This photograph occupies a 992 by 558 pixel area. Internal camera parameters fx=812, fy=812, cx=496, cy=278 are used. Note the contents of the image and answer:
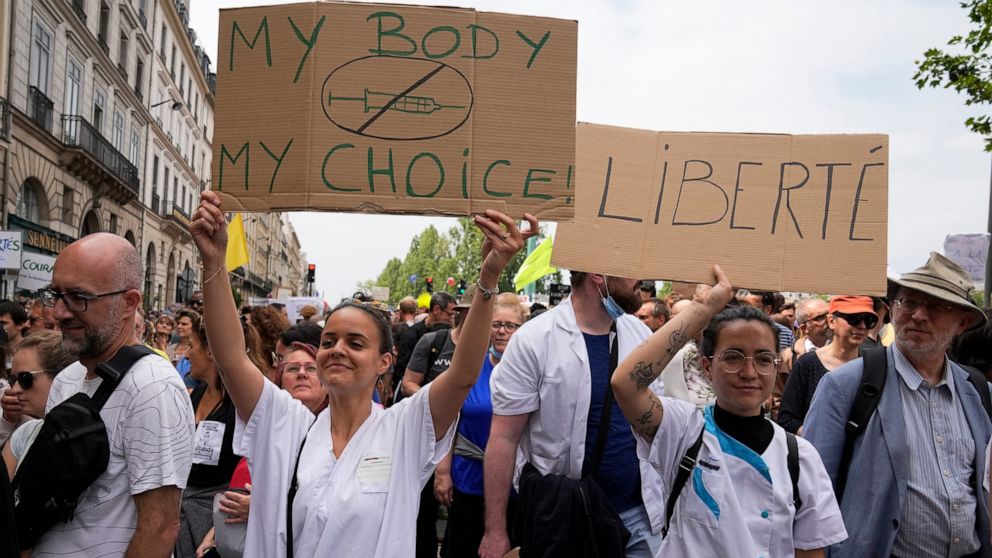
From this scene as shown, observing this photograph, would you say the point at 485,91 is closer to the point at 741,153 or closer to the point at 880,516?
the point at 741,153

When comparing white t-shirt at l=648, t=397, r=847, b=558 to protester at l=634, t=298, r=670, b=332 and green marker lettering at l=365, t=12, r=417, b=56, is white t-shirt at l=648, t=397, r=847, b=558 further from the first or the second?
protester at l=634, t=298, r=670, b=332

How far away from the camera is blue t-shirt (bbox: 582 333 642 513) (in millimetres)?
3568

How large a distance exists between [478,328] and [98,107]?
103 ft

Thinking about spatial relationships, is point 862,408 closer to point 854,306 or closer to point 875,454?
point 875,454

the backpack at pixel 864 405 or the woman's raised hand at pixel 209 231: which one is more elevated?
the woman's raised hand at pixel 209 231

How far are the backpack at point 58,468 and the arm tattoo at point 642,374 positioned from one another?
5.72 ft

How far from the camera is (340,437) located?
2.88 metres

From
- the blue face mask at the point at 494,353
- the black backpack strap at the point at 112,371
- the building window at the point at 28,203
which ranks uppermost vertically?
the building window at the point at 28,203

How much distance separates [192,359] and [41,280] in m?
10.6

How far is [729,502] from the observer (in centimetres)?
281

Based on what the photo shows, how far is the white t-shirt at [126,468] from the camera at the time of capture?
8.34 ft

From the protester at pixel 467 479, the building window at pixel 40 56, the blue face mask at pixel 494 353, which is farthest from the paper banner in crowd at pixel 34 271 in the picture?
the building window at pixel 40 56

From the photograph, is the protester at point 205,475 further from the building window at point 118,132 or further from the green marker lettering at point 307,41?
the building window at point 118,132

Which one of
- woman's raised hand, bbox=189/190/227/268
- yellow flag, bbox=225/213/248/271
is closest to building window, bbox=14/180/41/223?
yellow flag, bbox=225/213/248/271
